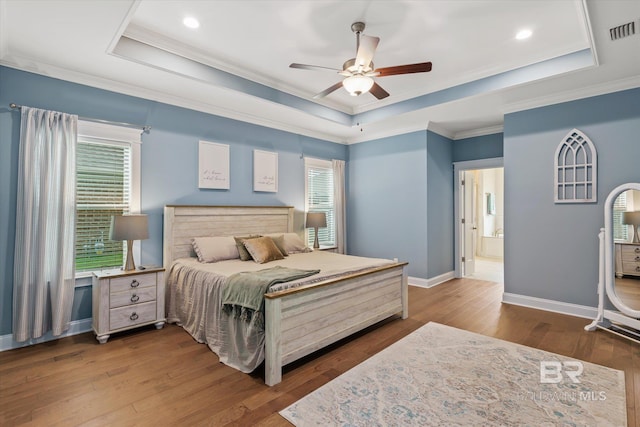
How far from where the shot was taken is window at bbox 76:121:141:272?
342 cm

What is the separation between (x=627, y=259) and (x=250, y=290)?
13.0ft

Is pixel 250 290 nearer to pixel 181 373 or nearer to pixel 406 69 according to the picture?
pixel 181 373

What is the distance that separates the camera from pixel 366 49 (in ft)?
8.67

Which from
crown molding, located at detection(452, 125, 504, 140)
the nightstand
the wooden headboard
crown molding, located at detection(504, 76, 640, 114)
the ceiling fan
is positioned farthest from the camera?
crown molding, located at detection(452, 125, 504, 140)

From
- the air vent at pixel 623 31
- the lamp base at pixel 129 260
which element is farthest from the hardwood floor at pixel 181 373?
the air vent at pixel 623 31

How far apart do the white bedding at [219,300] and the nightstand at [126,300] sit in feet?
0.75

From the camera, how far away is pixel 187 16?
9.34 ft

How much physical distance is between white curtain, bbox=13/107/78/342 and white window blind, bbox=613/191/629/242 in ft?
18.9

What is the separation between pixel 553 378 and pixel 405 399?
4.06ft

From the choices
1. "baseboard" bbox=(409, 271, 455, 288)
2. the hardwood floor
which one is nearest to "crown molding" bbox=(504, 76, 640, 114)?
the hardwood floor

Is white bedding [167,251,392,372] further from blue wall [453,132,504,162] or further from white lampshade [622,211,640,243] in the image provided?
blue wall [453,132,504,162]

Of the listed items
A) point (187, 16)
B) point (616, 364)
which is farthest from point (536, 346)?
point (187, 16)

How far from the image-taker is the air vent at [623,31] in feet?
8.37

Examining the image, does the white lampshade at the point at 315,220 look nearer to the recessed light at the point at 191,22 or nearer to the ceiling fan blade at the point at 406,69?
the ceiling fan blade at the point at 406,69
